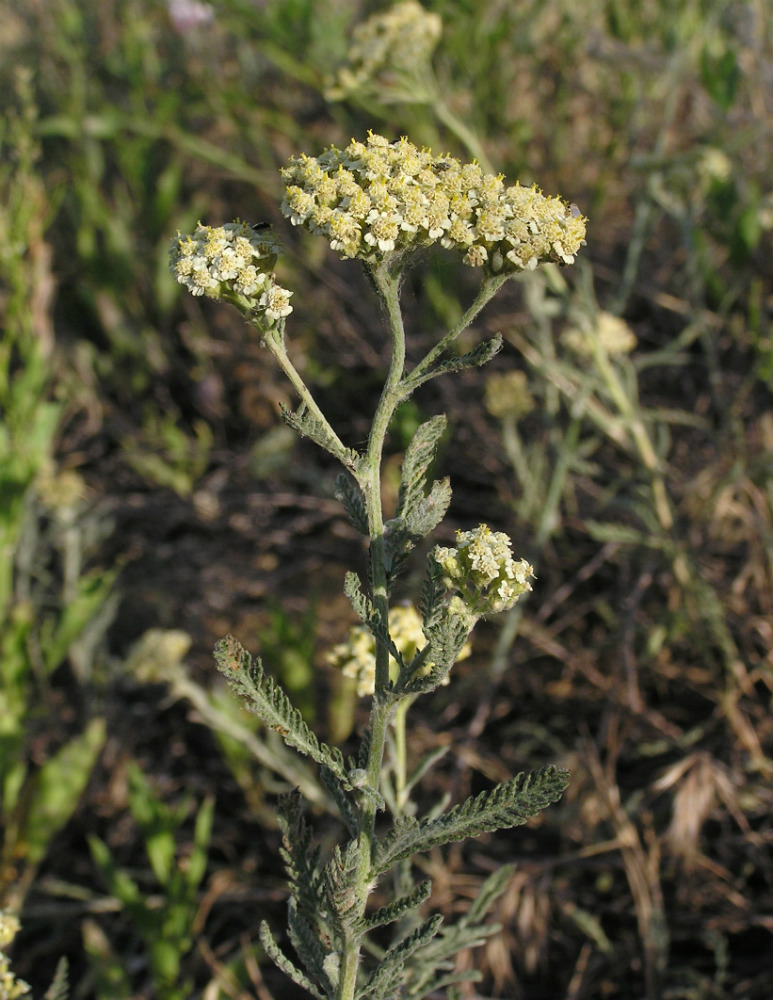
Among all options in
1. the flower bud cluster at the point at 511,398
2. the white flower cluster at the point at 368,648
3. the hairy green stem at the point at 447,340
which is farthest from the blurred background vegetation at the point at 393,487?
the hairy green stem at the point at 447,340

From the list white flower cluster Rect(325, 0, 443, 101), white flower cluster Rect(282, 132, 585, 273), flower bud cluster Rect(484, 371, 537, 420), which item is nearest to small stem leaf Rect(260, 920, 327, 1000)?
white flower cluster Rect(282, 132, 585, 273)

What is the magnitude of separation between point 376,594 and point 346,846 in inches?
13.5

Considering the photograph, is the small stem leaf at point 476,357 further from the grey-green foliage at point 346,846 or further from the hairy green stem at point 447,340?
the grey-green foliage at point 346,846

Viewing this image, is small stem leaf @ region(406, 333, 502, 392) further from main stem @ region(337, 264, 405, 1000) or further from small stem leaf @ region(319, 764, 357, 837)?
small stem leaf @ region(319, 764, 357, 837)

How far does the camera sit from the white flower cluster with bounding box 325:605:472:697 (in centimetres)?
167

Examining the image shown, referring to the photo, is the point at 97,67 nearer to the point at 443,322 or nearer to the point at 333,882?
the point at 443,322

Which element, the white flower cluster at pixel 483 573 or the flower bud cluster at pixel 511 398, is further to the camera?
the flower bud cluster at pixel 511 398

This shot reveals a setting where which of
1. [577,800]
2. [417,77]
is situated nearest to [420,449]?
[577,800]

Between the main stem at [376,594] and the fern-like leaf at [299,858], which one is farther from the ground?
Result: the main stem at [376,594]

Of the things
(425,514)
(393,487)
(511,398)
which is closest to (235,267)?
(425,514)

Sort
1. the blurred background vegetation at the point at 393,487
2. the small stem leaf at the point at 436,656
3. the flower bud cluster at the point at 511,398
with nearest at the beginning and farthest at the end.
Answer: the small stem leaf at the point at 436,656 → the blurred background vegetation at the point at 393,487 → the flower bud cluster at the point at 511,398

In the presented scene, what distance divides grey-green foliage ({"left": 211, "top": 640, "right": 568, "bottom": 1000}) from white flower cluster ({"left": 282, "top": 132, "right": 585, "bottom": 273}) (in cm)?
50

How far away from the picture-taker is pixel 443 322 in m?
3.62

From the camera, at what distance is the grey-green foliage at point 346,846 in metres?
1.13
